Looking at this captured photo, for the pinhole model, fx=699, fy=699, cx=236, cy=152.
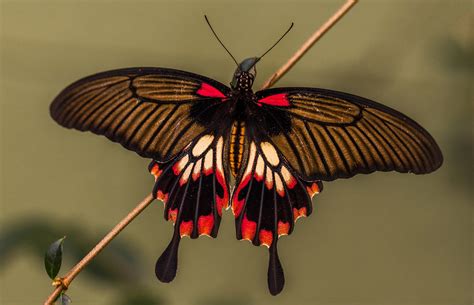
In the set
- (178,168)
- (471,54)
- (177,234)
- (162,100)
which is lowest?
(177,234)

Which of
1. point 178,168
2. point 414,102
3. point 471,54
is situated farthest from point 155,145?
point 414,102

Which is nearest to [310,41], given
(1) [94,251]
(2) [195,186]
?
(2) [195,186]

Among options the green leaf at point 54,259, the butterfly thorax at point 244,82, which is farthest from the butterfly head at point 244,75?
the green leaf at point 54,259

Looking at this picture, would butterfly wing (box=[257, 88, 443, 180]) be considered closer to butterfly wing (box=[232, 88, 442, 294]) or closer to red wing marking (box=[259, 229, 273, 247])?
butterfly wing (box=[232, 88, 442, 294])

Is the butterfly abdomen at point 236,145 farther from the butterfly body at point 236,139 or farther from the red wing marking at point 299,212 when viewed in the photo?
the red wing marking at point 299,212

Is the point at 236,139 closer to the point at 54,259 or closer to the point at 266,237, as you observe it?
the point at 266,237

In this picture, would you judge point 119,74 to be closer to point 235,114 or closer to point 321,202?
point 235,114
